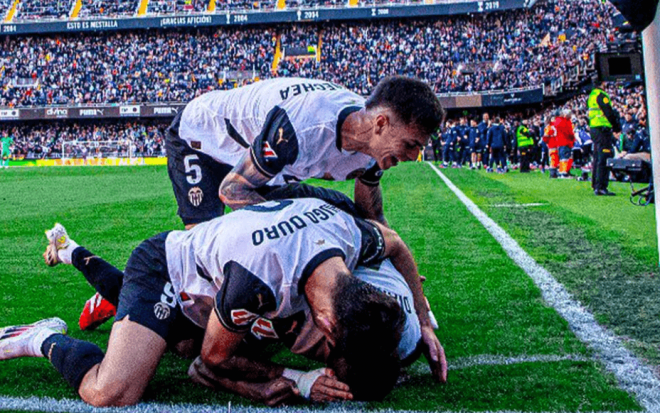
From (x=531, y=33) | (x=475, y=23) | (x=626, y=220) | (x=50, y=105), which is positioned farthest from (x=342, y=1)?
A: (x=626, y=220)

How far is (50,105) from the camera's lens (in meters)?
42.4

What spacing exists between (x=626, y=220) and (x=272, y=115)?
5953 mm

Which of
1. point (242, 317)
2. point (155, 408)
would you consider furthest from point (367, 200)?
point (155, 408)

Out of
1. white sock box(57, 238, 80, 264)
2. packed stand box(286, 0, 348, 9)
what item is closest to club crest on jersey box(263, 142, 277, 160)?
white sock box(57, 238, 80, 264)

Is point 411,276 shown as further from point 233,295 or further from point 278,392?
point 233,295

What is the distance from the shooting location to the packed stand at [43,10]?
45.0 m

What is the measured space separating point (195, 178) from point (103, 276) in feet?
3.48

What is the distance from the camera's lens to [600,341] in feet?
10.6

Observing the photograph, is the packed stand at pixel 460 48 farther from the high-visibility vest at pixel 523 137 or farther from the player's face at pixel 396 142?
the player's face at pixel 396 142

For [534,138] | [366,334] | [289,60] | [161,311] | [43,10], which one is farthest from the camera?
[43,10]

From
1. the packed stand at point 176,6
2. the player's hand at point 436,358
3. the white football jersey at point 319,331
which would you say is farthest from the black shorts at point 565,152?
the packed stand at point 176,6

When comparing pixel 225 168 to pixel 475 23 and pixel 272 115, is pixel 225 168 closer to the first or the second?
pixel 272 115

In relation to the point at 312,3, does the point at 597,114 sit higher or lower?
lower

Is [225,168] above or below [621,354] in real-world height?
above
